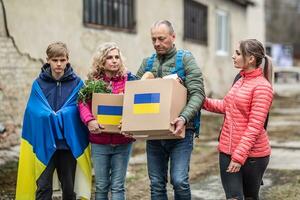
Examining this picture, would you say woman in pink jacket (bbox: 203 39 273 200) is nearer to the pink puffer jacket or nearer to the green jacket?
the pink puffer jacket

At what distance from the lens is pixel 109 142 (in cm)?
429

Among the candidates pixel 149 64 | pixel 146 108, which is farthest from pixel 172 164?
pixel 149 64

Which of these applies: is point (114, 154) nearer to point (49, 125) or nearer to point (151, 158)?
point (151, 158)

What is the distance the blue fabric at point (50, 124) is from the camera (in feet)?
14.3

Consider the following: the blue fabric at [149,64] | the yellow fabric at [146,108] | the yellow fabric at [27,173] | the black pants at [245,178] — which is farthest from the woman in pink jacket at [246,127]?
the yellow fabric at [27,173]

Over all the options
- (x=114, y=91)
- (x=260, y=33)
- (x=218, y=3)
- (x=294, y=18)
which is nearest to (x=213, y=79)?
(x=218, y=3)

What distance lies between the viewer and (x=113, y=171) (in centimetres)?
435

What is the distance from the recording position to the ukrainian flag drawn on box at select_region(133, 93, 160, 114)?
396 centimetres

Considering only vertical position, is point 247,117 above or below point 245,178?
above

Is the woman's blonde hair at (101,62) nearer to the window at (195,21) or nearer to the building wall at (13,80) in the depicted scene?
the building wall at (13,80)

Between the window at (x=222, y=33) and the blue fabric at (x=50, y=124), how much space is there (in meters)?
13.4

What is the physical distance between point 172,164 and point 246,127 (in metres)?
0.69

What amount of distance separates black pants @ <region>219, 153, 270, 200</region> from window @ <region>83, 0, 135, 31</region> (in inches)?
Result: 249

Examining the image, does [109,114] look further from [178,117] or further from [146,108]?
[178,117]
